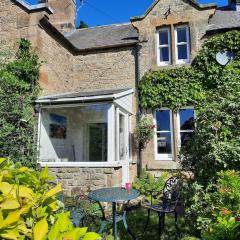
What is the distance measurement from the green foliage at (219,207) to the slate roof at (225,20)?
8591 mm

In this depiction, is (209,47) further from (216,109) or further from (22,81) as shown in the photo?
(22,81)

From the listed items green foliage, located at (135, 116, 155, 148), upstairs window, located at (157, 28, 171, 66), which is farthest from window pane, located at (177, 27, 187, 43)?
green foliage, located at (135, 116, 155, 148)

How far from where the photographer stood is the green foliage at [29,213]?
151 cm

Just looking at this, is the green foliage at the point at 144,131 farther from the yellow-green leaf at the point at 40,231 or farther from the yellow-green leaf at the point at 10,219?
the yellow-green leaf at the point at 10,219

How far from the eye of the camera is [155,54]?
12.9 metres

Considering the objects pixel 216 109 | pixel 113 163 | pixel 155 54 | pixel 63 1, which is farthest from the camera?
pixel 63 1

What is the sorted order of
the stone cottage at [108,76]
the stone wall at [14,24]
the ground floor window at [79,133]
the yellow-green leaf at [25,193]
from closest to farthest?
the yellow-green leaf at [25,193]
the stone cottage at [108,76]
the stone wall at [14,24]
the ground floor window at [79,133]

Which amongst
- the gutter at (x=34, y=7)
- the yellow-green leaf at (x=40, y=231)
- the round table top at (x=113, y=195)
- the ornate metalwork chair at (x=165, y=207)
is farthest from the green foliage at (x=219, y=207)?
the gutter at (x=34, y=7)

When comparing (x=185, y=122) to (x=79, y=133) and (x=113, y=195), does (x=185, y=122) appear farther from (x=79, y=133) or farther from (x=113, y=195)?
(x=113, y=195)

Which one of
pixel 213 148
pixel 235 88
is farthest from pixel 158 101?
pixel 213 148

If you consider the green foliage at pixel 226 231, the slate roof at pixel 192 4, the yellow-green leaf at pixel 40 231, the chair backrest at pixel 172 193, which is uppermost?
the slate roof at pixel 192 4

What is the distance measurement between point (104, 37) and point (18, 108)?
7354 millimetres

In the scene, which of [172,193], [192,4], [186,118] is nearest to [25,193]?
[172,193]

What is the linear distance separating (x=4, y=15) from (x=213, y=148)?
1081 cm
